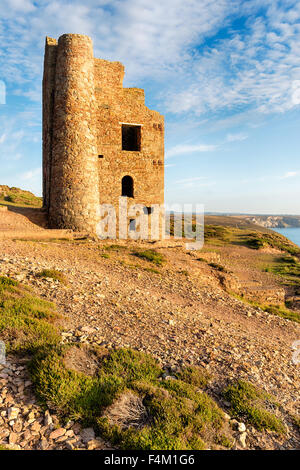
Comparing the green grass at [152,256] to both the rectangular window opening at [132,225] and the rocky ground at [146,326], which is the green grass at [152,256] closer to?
the rocky ground at [146,326]

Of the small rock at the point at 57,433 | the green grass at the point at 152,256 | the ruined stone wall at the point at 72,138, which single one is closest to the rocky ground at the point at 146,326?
the small rock at the point at 57,433

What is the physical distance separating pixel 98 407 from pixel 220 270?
44.0ft

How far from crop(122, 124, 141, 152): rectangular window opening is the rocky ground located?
10.4m

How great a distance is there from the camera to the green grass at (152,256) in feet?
46.2

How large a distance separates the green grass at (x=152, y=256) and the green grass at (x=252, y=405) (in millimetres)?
9269

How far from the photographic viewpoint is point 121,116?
20.0 meters

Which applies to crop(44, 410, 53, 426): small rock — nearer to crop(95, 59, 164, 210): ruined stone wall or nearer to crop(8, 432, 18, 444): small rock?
crop(8, 432, 18, 444): small rock

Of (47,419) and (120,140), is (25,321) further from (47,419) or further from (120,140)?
(120,140)

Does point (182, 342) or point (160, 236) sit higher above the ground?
point (160, 236)

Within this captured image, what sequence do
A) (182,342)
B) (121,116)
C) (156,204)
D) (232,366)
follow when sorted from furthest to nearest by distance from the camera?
(156,204)
(121,116)
(182,342)
(232,366)

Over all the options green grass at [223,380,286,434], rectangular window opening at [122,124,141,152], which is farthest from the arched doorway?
green grass at [223,380,286,434]

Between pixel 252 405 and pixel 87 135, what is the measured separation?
16.7 m
